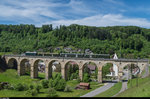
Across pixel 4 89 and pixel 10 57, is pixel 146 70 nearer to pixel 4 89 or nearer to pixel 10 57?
pixel 4 89

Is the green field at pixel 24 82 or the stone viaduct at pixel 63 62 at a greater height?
the stone viaduct at pixel 63 62


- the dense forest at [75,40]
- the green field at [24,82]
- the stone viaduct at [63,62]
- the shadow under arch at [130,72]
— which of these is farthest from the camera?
the dense forest at [75,40]

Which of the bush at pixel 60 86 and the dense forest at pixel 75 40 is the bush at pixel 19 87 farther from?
the dense forest at pixel 75 40

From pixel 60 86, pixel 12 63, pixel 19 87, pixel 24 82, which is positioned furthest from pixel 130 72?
pixel 12 63

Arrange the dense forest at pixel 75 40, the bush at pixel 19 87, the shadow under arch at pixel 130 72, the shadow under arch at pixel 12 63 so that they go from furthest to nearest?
the dense forest at pixel 75 40 → the shadow under arch at pixel 12 63 → the shadow under arch at pixel 130 72 → the bush at pixel 19 87

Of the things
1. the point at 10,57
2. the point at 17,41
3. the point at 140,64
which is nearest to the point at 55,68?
the point at 10,57

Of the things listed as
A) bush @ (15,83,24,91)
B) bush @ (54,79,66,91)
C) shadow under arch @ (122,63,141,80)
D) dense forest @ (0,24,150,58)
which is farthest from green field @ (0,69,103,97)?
dense forest @ (0,24,150,58)

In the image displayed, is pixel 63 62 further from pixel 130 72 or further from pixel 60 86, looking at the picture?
pixel 130 72

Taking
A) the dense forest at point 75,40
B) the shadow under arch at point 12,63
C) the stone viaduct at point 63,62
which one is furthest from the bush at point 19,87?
the dense forest at point 75,40

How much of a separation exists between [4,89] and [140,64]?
45230 mm

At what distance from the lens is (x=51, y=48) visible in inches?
5340

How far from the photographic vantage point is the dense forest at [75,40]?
5090 inches

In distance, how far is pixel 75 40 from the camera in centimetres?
14738

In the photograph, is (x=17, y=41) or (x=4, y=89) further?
(x=17, y=41)
